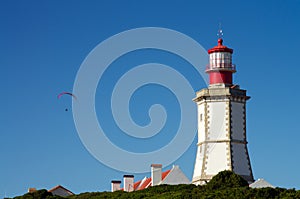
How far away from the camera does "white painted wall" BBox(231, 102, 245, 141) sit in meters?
43.3

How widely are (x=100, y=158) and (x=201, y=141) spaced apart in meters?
9.25

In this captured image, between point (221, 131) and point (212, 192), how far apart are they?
9.77 m

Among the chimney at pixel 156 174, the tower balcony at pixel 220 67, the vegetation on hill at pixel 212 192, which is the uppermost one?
the tower balcony at pixel 220 67

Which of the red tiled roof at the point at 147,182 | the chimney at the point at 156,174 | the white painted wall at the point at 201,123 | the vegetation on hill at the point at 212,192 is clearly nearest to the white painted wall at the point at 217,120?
the white painted wall at the point at 201,123

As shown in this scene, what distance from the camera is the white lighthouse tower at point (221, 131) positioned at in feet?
141

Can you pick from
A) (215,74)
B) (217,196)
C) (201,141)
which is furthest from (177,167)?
(217,196)

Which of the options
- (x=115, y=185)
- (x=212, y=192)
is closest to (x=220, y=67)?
(x=115, y=185)

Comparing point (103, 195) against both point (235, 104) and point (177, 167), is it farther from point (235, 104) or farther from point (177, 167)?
point (235, 104)

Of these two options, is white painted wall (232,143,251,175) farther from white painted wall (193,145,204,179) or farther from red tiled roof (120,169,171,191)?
red tiled roof (120,169,171,191)

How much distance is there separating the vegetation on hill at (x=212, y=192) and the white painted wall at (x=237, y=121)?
17.5 ft

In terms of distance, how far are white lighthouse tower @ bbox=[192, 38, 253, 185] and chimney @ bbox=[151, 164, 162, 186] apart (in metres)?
1.80

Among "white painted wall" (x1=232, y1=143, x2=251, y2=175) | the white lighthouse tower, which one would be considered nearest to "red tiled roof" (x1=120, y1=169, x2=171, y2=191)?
the white lighthouse tower

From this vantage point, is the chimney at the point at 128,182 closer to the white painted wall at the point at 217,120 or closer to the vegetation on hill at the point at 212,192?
the vegetation on hill at the point at 212,192

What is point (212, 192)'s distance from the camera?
33.7 metres
